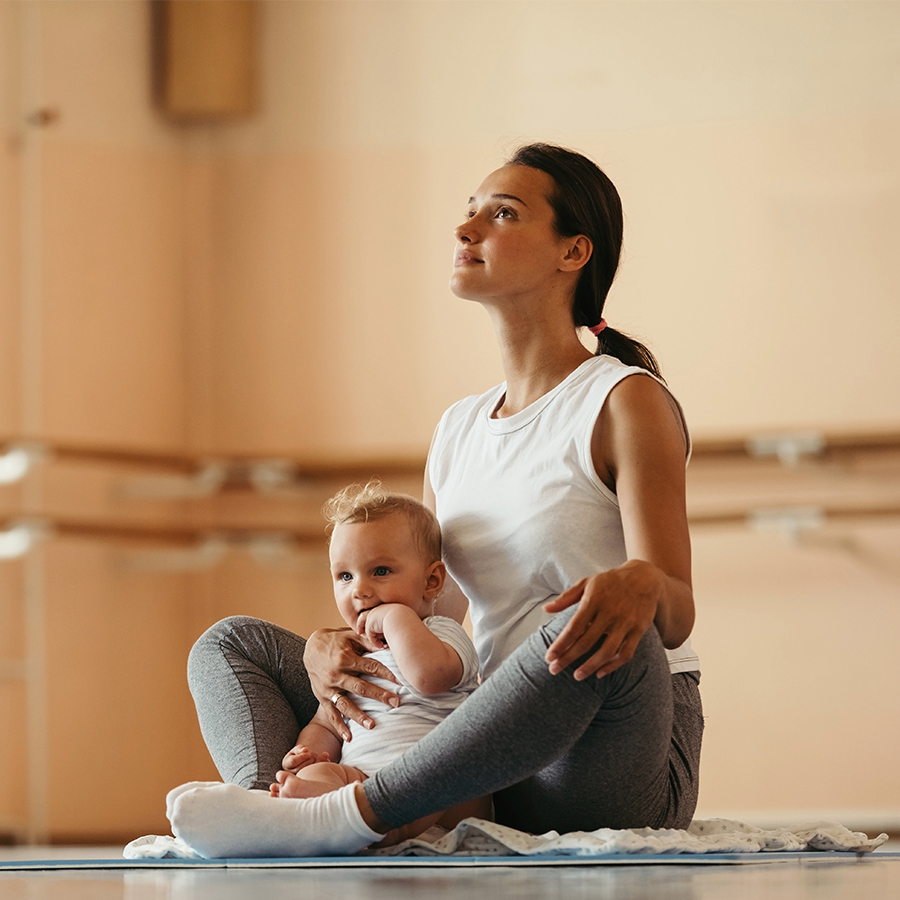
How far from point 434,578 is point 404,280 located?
1460 mm

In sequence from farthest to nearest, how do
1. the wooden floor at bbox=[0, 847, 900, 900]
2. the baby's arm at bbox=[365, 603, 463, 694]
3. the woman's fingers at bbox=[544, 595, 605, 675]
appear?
the baby's arm at bbox=[365, 603, 463, 694] < the woman's fingers at bbox=[544, 595, 605, 675] < the wooden floor at bbox=[0, 847, 900, 900]

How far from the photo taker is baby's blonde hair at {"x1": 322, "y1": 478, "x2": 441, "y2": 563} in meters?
1.39

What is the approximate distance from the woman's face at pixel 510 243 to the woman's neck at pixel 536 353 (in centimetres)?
4

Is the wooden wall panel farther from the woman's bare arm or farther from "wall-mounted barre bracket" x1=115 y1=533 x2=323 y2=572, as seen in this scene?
the woman's bare arm

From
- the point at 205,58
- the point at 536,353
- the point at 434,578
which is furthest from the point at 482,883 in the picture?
the point at 205,58

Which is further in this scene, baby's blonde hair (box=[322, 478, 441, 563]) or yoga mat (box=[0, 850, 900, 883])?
baby's blonde hair (box=[322, 478, 441, 563])

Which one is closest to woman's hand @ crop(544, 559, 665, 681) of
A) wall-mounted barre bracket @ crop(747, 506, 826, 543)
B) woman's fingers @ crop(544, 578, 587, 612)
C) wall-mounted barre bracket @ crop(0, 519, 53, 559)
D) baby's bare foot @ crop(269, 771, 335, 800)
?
woman's fingers @ crop(544, 578, 587, 612)

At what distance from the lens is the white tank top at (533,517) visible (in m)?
1.36

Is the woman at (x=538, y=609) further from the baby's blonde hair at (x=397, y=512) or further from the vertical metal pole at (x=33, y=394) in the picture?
the vertical metal pole at (x=33, y=394)

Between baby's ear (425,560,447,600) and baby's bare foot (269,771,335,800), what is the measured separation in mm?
261

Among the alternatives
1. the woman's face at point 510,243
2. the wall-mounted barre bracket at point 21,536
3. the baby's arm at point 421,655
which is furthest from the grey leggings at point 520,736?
the wall-mounted barre bracket at point 21,536

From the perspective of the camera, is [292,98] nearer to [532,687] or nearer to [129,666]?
[129,666]

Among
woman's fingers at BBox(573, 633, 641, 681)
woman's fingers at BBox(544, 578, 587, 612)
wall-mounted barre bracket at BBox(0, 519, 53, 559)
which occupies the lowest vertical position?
wall-mounted barre bracket at BBox(0, 519, 53, 559)

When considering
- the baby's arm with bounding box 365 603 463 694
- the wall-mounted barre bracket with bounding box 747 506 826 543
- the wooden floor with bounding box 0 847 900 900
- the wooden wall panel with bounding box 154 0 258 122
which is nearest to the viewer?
the wooden floor with bounding box 0 847 900 900
